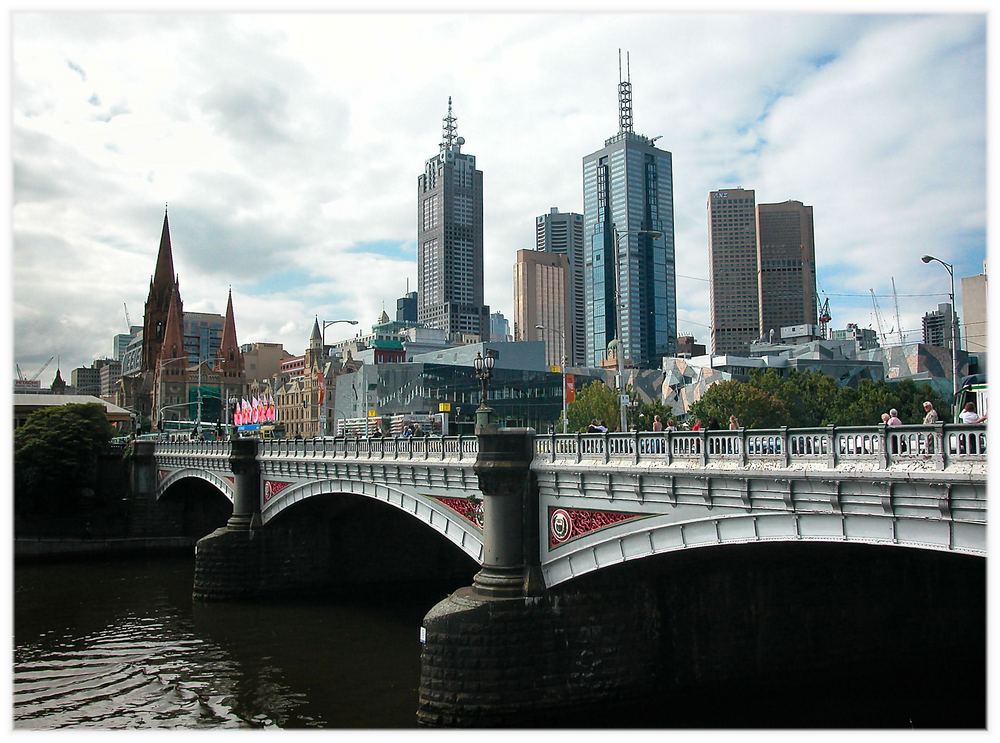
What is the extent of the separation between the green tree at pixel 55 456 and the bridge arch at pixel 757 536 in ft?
182

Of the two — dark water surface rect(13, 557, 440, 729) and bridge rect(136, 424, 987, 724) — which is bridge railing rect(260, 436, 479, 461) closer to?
bridge rect(136, 424, 987, 724)

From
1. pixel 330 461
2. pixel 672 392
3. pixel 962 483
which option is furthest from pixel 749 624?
pixel 672 392

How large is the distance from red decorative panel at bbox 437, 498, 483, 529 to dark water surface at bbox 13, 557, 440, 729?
589 cm

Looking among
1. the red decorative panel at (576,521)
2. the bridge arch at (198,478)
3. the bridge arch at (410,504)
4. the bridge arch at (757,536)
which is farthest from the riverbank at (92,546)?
the bridge arch at (757,536)

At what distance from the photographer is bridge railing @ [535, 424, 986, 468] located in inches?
651

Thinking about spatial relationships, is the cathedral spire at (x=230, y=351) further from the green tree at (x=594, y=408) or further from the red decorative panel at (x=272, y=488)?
the red decorative panel at (x=272, y=488)

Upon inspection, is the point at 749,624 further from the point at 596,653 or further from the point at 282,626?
the point at 282,626

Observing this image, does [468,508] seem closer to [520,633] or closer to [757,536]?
[520,633]

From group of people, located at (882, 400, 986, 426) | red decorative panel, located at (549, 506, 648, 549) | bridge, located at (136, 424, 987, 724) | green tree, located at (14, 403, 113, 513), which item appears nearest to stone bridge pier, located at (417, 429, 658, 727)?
bridge, located at (136, 424, 987, 724)

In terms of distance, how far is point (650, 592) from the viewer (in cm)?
2825

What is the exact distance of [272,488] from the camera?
49.2m

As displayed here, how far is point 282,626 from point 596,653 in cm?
1954

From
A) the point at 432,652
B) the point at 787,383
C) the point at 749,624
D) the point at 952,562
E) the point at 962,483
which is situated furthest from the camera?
the point at 787,383

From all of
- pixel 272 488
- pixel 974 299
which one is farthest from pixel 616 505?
pixel 974 299
